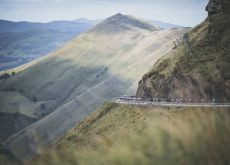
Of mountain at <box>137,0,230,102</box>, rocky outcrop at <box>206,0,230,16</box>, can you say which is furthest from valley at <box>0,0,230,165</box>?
rocky outcrop at <box>206,0,230,16</box>

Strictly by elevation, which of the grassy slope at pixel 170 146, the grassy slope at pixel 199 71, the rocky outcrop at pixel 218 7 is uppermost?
the rocky outcrop at pixel 218 7

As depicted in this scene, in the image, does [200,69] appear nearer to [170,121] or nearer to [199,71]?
[199,71]

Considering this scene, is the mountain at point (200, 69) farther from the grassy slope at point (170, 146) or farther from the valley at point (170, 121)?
the grassy slope at point (170, 146)

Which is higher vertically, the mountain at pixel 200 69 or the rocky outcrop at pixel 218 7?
the rocky outcrop at pixel 218 7

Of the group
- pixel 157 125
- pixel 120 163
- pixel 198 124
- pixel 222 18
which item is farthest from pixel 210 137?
pixel 222 18

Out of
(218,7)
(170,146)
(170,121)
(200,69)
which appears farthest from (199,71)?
(170,146)

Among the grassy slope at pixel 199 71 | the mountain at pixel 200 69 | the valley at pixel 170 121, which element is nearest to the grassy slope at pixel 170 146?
the valley at pixel 170 121

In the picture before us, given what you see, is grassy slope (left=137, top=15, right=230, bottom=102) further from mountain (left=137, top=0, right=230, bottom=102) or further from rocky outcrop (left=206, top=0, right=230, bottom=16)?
rocky outcrop (left=206, top=0, right=230, bottom=16)
